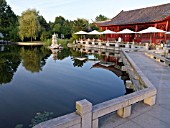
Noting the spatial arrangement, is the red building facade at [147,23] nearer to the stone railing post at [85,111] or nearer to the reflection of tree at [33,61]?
the reflection of tree at [33,61]

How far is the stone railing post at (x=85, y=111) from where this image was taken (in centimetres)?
270

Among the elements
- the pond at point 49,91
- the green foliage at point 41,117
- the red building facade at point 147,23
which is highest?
the red building facade at point 147,23

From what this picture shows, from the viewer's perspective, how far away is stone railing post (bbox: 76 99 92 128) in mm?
2703

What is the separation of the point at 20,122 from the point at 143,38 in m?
20.9

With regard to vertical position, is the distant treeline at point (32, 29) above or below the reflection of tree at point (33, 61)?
above

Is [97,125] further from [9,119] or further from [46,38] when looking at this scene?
[46,38]

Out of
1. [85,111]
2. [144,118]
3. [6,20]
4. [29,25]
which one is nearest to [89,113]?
[85,111]

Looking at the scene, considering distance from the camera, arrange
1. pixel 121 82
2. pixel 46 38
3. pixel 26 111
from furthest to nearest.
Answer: pixel 46 38
pixel 121 82
pixel 26 111

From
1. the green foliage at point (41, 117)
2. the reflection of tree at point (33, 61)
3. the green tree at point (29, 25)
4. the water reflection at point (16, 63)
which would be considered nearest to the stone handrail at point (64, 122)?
the green foliage at point (41, 117)

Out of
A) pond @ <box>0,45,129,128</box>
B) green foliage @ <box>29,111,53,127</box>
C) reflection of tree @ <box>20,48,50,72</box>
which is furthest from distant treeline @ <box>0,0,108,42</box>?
green foliage @ <box>29,111,53,127</box>

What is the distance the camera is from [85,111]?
8.98ft

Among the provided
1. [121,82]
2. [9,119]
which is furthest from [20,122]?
[121,82]

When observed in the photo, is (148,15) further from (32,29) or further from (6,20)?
(6,20)

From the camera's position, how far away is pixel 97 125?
3.03 m
